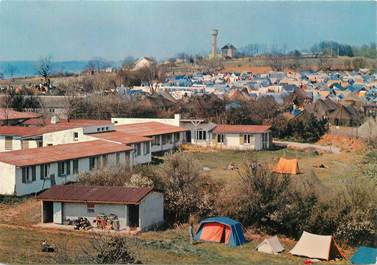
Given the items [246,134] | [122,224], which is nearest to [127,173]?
[122,224]

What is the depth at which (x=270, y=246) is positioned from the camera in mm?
14594

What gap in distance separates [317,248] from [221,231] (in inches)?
85.3

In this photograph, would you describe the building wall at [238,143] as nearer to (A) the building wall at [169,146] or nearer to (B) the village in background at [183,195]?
(B) the village in background at [183,195]

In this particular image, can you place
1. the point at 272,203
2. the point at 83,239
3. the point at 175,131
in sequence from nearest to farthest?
the point at 83,239 → the point at 272,203 → the point at 175,131

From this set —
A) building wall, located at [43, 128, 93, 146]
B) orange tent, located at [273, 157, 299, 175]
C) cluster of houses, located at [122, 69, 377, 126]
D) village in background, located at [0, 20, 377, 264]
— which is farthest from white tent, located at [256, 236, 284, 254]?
cluster of houses, located at [122, 69, 377, 126]

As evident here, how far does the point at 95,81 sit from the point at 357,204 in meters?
41.3

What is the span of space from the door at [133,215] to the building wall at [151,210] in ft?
0.67

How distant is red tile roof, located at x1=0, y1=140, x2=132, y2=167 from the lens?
62.6 ft

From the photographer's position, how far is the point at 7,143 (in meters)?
26.5

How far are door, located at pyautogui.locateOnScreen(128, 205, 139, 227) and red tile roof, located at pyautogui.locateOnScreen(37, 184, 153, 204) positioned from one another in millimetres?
275

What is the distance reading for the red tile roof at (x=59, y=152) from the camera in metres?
19.1

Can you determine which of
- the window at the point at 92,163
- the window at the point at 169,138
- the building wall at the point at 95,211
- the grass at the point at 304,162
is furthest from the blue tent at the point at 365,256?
the window at the point at 169,138

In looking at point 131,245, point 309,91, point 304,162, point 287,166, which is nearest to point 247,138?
point 304,162

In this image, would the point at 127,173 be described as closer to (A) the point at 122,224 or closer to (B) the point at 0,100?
(A) the point at 122,224
